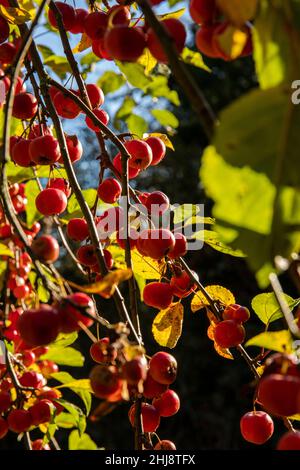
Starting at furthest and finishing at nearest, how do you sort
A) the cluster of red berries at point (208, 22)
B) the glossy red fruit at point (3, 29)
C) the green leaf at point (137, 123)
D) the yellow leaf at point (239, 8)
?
1. the green leaf at point (137, 123)
2. the glossy red fruit at point (3, 29)
3. the cluster of red berries at point (208, 22)
4. the yellow leaf at point (239, 8)

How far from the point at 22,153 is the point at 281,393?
21.2 inches

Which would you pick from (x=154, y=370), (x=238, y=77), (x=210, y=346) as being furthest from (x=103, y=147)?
(x=238, y=77)

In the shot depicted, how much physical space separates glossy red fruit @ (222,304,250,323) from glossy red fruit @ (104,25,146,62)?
0.40 metres

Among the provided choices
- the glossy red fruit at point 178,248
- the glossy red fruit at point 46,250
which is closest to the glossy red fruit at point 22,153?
the glossy red fruit at point 178,248

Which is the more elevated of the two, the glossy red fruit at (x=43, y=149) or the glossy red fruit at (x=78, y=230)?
the glossy red fruit at (x=43, y=149)

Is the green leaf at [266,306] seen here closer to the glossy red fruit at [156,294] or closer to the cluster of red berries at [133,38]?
the glossy red fruit at [156,294]

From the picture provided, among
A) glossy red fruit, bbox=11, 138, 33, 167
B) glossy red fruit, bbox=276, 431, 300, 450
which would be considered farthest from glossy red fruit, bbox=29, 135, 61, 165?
glossy red fruit, bbox=276, 431, 300, 450

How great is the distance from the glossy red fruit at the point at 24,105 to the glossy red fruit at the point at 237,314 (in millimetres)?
418

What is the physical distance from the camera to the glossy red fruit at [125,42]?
21.2 inches

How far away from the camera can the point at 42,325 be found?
0.49 metres

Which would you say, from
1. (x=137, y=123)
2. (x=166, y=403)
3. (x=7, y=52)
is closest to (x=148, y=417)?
(x=166, y=403)

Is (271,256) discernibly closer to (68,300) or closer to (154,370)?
(68,300)

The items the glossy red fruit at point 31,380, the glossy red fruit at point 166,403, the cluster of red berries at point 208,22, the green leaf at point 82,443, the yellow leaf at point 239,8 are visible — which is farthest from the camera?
the green leaf at point 82,443

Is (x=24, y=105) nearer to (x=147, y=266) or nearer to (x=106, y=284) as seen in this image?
(x=147, y=266)
